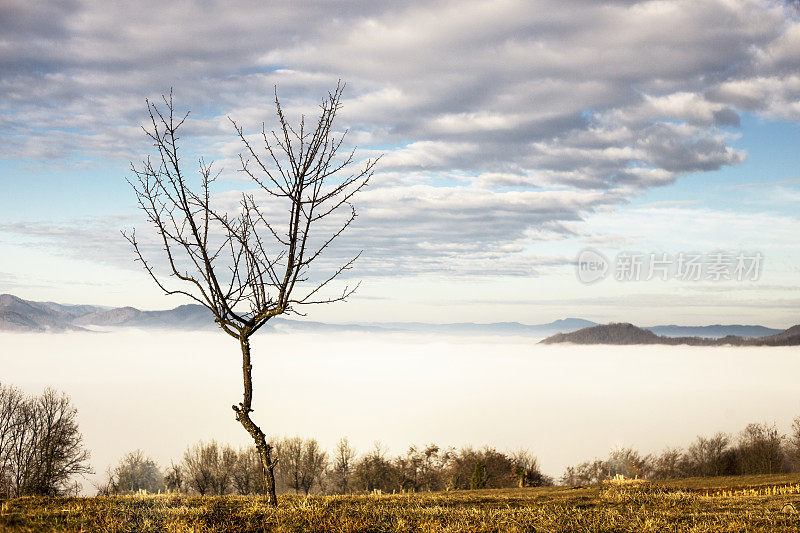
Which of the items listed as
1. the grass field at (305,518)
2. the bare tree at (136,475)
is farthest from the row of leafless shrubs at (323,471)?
the grass field at (305,518)

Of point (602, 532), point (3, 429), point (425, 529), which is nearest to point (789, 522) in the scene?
point (602, 532)

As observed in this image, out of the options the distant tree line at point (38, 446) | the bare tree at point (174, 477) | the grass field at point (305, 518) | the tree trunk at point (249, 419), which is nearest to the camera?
the grass field at point (305, 518)

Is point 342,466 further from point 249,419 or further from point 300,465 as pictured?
Result: point 249,419

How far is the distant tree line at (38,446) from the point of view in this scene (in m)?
64.9

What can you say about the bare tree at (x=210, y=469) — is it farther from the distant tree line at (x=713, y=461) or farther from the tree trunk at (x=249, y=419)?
the tree trunk at (x=249, y=419)

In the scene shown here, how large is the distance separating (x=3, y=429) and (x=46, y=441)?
7.14m

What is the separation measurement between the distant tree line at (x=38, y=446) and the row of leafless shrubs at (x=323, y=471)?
64.1 feet

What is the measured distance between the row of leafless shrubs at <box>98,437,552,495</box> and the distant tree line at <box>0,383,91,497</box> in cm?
1954

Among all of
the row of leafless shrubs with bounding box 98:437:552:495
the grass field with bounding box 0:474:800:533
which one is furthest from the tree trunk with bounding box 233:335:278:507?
the row of leafless shrubs with bounding box 98:437:552:495

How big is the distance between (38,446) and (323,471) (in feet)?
145

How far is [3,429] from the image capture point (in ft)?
235

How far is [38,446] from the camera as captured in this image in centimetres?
6962

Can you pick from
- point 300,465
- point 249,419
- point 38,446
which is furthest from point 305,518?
point 300,465

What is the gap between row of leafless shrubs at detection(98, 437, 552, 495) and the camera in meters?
91.2
